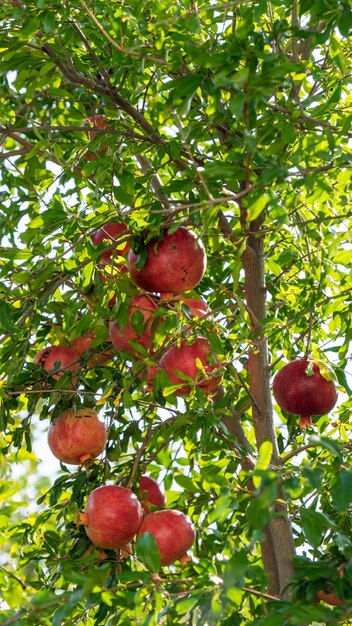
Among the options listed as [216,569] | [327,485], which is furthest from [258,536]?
[327,485]

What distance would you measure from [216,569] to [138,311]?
0.93 meters

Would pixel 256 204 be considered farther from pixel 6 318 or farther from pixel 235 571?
pixel 6 318

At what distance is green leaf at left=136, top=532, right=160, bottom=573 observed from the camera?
6.74 ft

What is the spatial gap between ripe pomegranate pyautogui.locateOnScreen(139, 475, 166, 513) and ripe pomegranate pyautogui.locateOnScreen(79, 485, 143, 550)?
0.94 feet

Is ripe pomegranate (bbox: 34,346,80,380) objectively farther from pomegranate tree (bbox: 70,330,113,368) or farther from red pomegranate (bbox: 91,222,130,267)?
red pomegranate (bbox: 91,222,130,267)

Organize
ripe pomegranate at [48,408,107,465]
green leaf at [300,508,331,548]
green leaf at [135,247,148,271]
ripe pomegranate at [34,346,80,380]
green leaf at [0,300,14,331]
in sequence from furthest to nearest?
1. ripe pomegranate at [34,346,80,380]
2. ripe pomegranate at [48,408,107,465]
3. green leaf at [0,300,14,331]
4. green leaf at [135,247,148,271]
5. green leaf at [300,508,331,548]

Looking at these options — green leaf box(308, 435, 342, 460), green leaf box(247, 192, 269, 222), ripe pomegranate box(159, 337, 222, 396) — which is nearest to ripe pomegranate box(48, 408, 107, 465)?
ripe pomegranate box(159, 337, 222, 396)

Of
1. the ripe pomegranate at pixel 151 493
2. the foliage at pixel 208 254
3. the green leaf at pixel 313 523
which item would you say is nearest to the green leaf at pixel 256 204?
the foliage at pixel 208 254

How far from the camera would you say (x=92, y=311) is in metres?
3.20

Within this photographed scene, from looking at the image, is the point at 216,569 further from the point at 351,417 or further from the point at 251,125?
the point at 351,417

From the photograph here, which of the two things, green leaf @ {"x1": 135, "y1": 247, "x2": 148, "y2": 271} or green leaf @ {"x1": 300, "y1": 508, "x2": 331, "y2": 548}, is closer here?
green leaf @ {"x1": 300, "y1": 508, "x2": 331, "y2": 548}

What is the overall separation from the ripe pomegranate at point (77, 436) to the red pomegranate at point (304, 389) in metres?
0.61

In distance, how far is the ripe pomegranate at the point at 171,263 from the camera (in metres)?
2.78

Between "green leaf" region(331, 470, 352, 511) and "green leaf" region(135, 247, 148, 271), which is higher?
"green leaf" region(135, 247, 148, 271)
